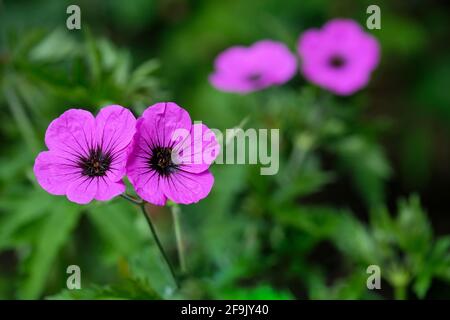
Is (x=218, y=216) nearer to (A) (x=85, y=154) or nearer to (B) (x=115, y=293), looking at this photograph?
(B) (x=115, y=293)

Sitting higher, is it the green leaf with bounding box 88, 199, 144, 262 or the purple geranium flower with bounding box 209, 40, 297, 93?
the purple geranium flower with bounding box 209, 40, 297, 93

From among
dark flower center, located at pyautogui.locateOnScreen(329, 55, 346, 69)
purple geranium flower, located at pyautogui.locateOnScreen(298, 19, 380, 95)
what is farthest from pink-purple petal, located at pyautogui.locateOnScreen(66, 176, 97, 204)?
dark flower center, located at pyautogui.locateOnScreen(329, 55, 346, 69)

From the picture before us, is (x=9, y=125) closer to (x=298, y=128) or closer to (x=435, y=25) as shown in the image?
(x=298, y=128)

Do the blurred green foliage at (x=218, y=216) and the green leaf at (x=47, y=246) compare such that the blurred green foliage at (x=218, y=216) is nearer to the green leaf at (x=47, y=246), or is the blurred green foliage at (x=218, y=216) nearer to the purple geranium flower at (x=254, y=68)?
the green leaf at (x=47, y=246)

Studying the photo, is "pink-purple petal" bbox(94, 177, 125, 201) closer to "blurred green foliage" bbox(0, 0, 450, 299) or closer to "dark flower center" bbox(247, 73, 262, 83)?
"blurred green foliage" bbox(0, 0, 450, 299)

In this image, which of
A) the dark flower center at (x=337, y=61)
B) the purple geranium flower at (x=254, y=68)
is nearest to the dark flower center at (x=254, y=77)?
the purple geranium flower at (x=254, y=68)
